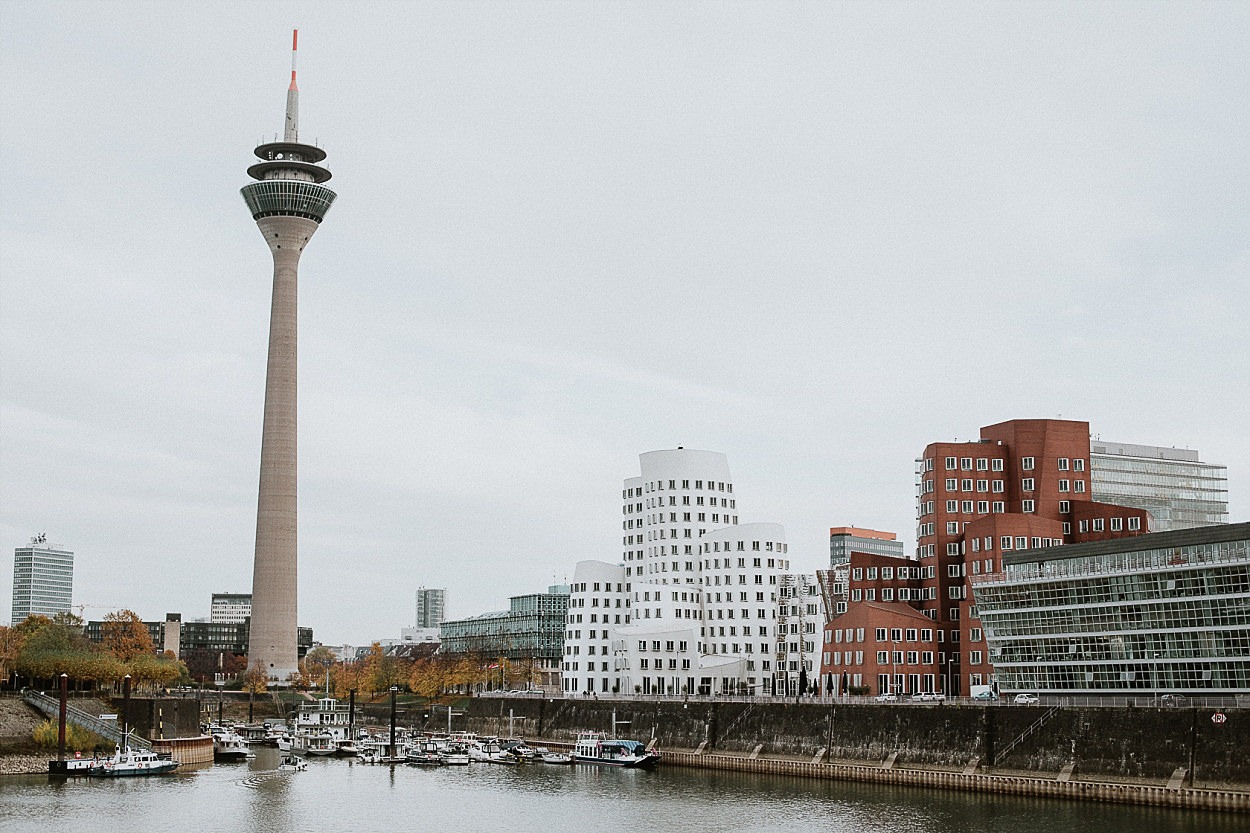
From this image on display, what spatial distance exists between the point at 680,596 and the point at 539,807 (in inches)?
3152

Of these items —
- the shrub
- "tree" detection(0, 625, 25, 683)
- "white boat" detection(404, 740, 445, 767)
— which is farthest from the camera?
"tree" detection(0, 625, 25, 683)

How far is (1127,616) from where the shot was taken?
107062 mm

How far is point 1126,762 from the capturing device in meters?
87.4

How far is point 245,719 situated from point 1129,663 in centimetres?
12615

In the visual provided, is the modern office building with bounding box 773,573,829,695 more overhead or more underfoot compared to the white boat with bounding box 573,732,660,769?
more overhead

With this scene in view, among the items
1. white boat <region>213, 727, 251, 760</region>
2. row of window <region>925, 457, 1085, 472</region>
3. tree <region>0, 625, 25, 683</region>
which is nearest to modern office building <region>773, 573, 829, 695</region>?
row of window <region>925, 457, 1085, 472</region>

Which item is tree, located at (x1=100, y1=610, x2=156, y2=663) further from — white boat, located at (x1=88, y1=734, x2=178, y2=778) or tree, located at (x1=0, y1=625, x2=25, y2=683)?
white boat, located at (x1=88, y1=734, x2=178, y2=778)

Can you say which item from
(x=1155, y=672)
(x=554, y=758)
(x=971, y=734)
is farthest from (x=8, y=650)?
(x=1155, y=672)

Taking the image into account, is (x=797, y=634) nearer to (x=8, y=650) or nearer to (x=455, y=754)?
(x=455, y=754)

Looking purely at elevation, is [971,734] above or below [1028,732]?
below

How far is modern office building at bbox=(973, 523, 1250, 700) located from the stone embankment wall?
14.6 m

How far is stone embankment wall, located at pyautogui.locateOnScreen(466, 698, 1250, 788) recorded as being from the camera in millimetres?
83562

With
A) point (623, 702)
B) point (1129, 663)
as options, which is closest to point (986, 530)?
point (1129, 663)

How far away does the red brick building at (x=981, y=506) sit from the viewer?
464 feet
